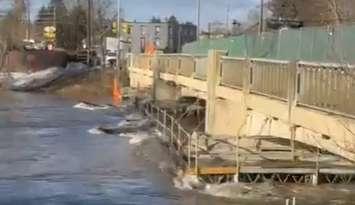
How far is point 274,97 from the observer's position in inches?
923

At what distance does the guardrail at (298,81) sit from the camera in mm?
17703

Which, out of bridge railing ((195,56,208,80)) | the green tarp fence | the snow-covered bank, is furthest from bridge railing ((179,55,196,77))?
the snow-covered bank

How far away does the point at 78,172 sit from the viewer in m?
31.1

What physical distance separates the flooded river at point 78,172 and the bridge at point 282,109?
6.52 ft

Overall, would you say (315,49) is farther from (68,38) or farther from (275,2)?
(68,38)

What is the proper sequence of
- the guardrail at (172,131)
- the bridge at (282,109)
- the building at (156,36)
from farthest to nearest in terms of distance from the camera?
the building at (156,36)
the guardrail at (172,131)
the bridge at (282,109)

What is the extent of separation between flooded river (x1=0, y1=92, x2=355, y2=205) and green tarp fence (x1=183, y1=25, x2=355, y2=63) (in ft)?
14.0

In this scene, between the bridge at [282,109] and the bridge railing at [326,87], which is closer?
the bridge railing at [326,87]


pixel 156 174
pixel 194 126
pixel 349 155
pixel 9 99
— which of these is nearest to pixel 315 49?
pixel 349 155

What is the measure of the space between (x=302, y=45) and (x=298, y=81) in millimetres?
4305

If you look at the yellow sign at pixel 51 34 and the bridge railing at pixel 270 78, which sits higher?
the bridge railing at pixel 270 78

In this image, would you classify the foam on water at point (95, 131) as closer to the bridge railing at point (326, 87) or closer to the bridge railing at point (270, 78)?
the bridge railing at point (270, 78)

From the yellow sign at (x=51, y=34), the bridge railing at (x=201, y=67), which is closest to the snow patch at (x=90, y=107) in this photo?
the bridge railing at (x=201, y=67)

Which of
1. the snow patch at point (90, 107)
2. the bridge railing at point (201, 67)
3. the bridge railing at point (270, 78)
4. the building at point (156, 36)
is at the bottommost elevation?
the snow patch at point (90, 107)
